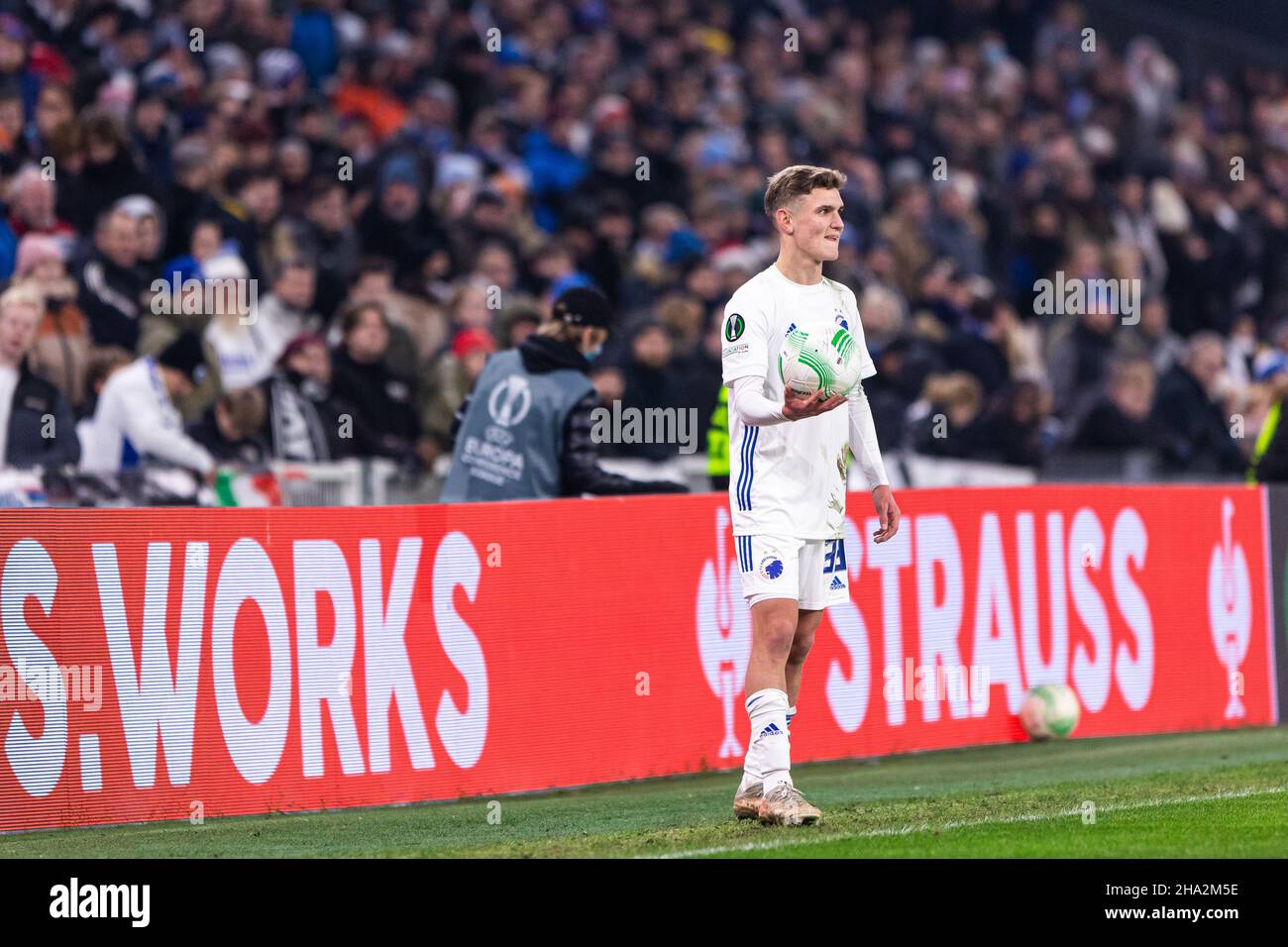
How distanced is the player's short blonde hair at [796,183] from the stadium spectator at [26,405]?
5171 mm

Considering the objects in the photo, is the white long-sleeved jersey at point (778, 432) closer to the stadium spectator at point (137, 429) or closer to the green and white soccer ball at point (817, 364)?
the green and white soccer ball at point (817, 364)

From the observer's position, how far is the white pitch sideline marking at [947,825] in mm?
7609

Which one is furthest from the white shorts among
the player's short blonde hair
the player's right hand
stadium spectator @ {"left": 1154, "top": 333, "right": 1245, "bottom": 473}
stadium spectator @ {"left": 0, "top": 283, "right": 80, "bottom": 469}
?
stadium spectator @ {"left": 1154, "top": 333, "right": 1245, "bottom": 473}

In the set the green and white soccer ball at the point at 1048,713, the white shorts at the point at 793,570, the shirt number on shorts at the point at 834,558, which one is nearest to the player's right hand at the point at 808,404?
the white shorts at the point at 793,570

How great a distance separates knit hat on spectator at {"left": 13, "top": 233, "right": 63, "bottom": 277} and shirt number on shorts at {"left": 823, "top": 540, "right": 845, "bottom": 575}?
21.1 feet

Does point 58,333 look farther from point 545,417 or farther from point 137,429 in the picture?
point 545,417

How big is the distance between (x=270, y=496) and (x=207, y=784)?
144 inches

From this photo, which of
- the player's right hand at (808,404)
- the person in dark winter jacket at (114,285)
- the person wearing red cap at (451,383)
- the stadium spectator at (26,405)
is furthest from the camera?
the person wearing red cap at (451,383)

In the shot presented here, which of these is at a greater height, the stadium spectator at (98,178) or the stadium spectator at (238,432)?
the stadium spectator at (98,178)

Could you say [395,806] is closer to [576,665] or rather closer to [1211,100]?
[576,665]

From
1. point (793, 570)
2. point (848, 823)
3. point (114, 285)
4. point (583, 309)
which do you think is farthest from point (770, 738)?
point (114, 285)

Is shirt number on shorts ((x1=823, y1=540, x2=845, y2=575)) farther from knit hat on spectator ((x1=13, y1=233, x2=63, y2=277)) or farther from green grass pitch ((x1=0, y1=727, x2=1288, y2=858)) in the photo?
knit hat on spectator ((x1=13, y1=233, x2=63, y2=277))

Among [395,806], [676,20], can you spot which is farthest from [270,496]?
[676,20]

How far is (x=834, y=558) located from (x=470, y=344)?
6.64 meters
